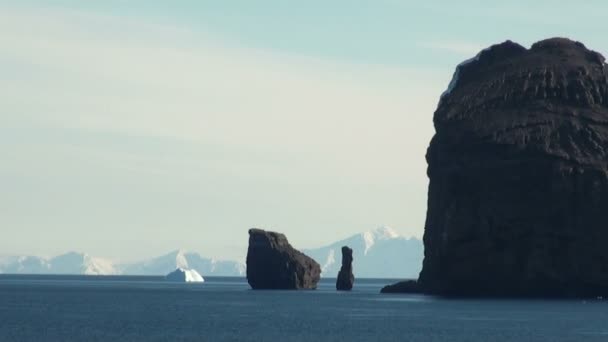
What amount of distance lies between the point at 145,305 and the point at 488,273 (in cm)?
4518

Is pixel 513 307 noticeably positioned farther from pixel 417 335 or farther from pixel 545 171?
pixel 417 335

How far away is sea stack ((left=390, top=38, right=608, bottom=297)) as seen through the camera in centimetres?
18112

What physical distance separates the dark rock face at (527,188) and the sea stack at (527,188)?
0.13m

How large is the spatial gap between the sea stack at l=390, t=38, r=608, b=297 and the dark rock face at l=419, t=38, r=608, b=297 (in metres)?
0.13

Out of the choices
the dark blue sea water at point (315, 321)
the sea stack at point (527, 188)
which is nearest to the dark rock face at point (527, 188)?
the sea stack at point (527, 188)

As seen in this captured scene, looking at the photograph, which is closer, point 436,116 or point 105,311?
point 105,311

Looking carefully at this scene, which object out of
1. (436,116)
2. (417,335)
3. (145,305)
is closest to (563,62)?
(436,116)

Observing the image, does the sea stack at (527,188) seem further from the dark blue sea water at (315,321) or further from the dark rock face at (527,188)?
the dark blue sea water at (315,321)

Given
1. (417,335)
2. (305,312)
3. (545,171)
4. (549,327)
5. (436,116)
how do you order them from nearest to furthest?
(417,335) → (549,327) → (305,312) → (545,171) → (436,116)

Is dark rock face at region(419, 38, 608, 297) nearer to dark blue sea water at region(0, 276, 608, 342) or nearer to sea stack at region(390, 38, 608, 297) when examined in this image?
sea stack at region(390, 38, 608, 297)

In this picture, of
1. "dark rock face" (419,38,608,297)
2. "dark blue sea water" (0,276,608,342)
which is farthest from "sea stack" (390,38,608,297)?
"dark blue sea water" (0,276,608,342)

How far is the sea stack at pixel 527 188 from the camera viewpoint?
181 metres

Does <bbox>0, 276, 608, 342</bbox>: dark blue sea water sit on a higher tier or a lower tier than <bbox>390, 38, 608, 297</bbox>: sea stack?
lower

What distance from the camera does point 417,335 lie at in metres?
123
